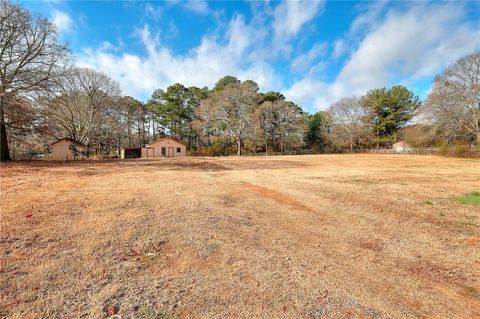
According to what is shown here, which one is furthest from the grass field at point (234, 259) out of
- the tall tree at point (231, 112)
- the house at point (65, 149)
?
the tall tree at point (231, 112)

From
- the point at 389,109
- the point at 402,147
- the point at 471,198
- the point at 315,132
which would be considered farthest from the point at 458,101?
the point at 471,198

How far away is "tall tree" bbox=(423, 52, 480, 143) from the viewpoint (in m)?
27.6

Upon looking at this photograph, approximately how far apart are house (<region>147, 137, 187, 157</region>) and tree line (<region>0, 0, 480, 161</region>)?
3.33 metres

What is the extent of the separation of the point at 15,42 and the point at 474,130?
44775 mm

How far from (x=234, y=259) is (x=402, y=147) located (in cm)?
4998

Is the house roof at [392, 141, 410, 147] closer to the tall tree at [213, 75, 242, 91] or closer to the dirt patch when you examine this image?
the tall tree at [213, 75, 242, 91]

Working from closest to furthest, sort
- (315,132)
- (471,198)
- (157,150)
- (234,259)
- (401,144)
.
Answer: (234,259), (471,198), (157,150), (401,144), (315,132)

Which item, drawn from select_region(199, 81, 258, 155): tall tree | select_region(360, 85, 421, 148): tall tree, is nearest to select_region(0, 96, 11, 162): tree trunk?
select_region(199, 81, 258, 155): tall tree

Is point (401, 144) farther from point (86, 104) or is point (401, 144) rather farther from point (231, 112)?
point (86, 104)

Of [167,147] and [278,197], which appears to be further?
[167,147]

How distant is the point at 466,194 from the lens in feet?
25.3

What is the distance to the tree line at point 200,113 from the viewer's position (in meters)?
15.3

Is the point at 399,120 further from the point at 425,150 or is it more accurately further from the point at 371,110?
the point at 425,150

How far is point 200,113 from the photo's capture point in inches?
1610
